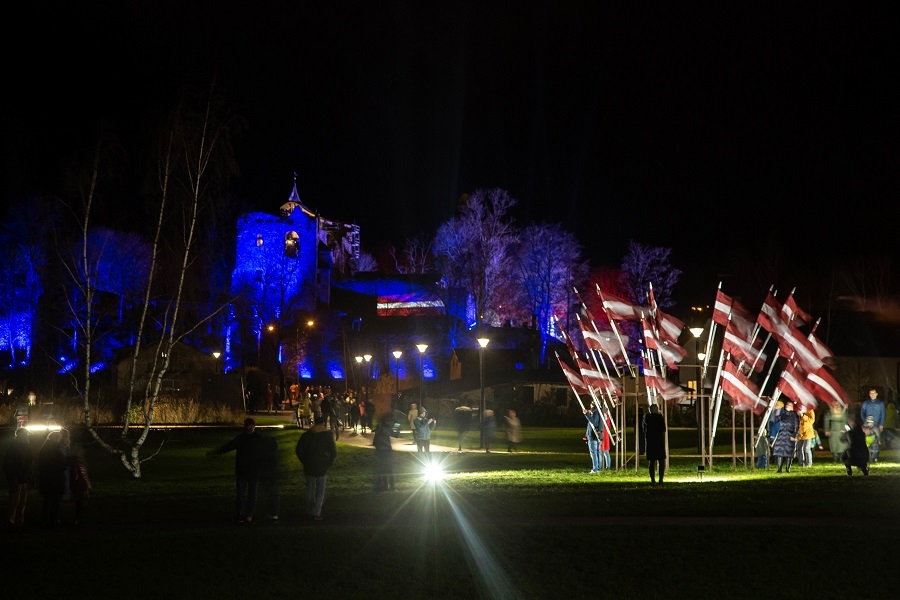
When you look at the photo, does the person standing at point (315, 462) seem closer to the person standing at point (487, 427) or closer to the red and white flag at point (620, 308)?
the red and white flag at point (620, 308)

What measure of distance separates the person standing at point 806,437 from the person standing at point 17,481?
61.7 ft

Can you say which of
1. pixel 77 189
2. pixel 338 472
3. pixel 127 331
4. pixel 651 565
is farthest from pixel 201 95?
pixel 127 331

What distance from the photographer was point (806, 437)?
2712cm

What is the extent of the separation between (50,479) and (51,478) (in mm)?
22

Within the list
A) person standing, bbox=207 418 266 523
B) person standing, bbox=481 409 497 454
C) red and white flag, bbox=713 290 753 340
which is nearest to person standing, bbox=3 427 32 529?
person standing, bbox=207 418 266 523

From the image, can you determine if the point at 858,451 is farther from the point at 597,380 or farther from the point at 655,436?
the point at 597,380

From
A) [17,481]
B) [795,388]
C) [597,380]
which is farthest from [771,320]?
[17,481]

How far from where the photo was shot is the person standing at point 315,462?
16828 mm

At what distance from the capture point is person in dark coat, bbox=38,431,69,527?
1636cm

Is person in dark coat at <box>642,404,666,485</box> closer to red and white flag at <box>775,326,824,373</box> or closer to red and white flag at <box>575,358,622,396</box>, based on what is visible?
red and white flag at <box>575,358,622,396</box>

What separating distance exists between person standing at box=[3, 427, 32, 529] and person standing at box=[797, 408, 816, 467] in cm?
1881

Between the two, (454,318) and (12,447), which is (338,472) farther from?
(454,318)

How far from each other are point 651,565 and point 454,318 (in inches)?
2789

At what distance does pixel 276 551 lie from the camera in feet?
48.8
